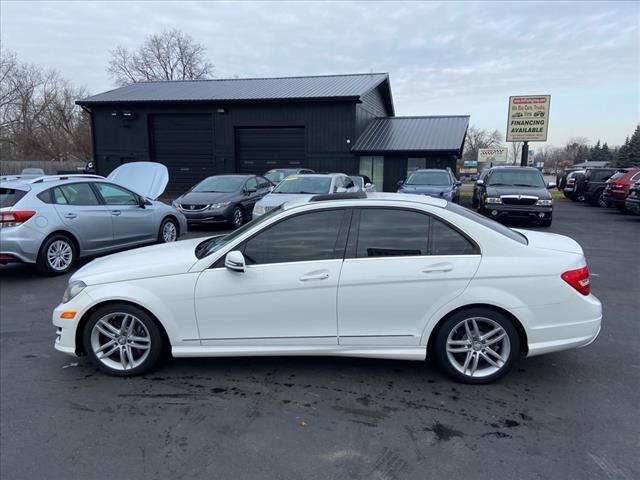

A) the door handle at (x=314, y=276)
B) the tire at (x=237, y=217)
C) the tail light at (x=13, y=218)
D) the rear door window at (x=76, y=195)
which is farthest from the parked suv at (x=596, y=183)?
the tail light at (x=13, y=218)

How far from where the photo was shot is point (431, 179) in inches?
610

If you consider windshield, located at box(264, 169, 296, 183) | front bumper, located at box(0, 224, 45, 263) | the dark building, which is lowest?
front bumper, located at box(0, 224, 45, 263)

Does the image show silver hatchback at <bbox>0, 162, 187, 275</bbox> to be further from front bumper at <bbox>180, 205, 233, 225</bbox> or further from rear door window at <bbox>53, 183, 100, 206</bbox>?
front bumper at <bbox>180, 205, 233, 225</bbox>

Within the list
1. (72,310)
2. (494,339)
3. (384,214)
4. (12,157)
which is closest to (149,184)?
(72,310)

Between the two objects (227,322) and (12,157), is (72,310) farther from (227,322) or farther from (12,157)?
(12,157)

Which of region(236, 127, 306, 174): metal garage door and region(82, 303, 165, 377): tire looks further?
region(236, 127, 306, 174): metal garage door

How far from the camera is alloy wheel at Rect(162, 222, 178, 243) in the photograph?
31.5 ft

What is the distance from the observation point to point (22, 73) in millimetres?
44344

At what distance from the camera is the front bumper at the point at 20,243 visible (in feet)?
22.1

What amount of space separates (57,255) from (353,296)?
231 inches

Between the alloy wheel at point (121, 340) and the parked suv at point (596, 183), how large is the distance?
22800mm

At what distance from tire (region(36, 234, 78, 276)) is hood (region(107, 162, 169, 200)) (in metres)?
3.26

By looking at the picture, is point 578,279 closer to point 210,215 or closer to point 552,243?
point 552,243

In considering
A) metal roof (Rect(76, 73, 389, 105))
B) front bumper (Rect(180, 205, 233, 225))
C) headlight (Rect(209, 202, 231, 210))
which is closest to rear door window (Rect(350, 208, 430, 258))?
front bumper (Rect(180, 205, 233, 225))
